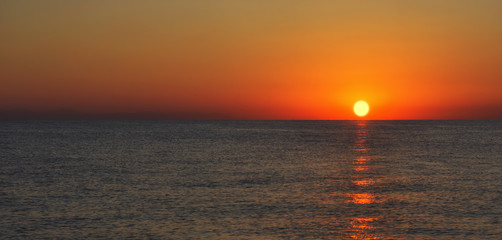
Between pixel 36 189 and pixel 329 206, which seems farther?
pixel 36 189

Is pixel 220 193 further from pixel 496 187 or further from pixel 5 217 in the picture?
pixel 496 187

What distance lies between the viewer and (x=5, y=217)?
26.0 meters

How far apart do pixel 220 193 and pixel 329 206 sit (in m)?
8.45

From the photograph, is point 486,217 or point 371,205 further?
point 371,205

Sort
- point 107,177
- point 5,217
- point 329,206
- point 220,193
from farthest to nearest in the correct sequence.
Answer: point 107,177, point 220,193, point 329,206, point 5,217

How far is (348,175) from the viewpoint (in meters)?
45.9

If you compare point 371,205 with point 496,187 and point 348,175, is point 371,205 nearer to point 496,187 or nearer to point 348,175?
point 496,187

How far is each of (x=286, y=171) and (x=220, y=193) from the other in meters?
16.2

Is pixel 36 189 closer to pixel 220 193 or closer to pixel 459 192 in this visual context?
pixel 220 193

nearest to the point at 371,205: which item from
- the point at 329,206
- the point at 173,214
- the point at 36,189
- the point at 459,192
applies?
the point at 329,206

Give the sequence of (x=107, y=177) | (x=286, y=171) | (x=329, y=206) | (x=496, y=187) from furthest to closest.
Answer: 1. (x=286, y=171)
2. (x=107, y=177)
3. (x=496, y=187)
4. (x=329, y=206)

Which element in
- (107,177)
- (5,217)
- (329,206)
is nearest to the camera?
(5,217)

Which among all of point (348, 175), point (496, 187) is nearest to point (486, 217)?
point (496, 187)

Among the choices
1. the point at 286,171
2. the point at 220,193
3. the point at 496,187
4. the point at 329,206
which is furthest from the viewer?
the point at 286,171
